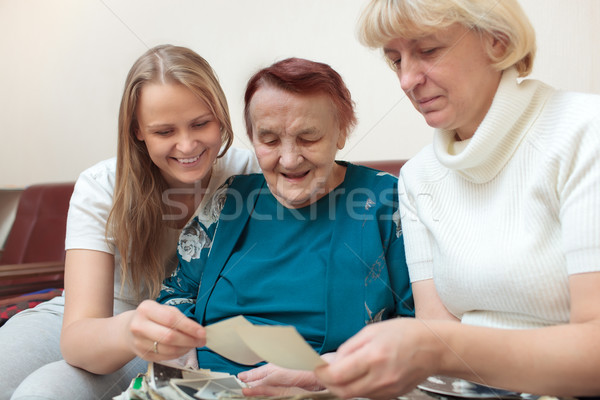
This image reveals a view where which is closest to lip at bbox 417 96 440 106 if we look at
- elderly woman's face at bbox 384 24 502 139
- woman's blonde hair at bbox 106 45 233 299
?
elderly woman's face at bbox 384 24 502 139

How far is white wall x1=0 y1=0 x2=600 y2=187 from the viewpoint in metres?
1.82

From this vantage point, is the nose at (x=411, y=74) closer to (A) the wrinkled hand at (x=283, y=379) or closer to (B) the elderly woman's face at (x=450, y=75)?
(B) the elderly woman's face at (x=450, y=75)

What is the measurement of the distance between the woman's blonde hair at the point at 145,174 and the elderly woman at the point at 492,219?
50 cm

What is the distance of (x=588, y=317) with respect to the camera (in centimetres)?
73

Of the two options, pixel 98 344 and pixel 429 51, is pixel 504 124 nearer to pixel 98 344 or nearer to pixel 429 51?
pixel 429 51

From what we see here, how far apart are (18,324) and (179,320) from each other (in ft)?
2.58

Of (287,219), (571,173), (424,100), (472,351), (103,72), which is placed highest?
(103,72)

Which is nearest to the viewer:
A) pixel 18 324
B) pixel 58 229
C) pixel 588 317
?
pixel 588 317

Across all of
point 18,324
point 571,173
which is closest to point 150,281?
point 18,324

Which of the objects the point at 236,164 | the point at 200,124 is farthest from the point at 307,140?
the point at 236,164

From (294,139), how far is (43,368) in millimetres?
717

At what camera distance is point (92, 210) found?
4.33ft

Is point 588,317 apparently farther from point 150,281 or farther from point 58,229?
point 58,229

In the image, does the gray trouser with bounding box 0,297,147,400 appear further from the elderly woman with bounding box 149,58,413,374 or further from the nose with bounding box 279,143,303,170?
the nose with bounding box 279,143,303,170
